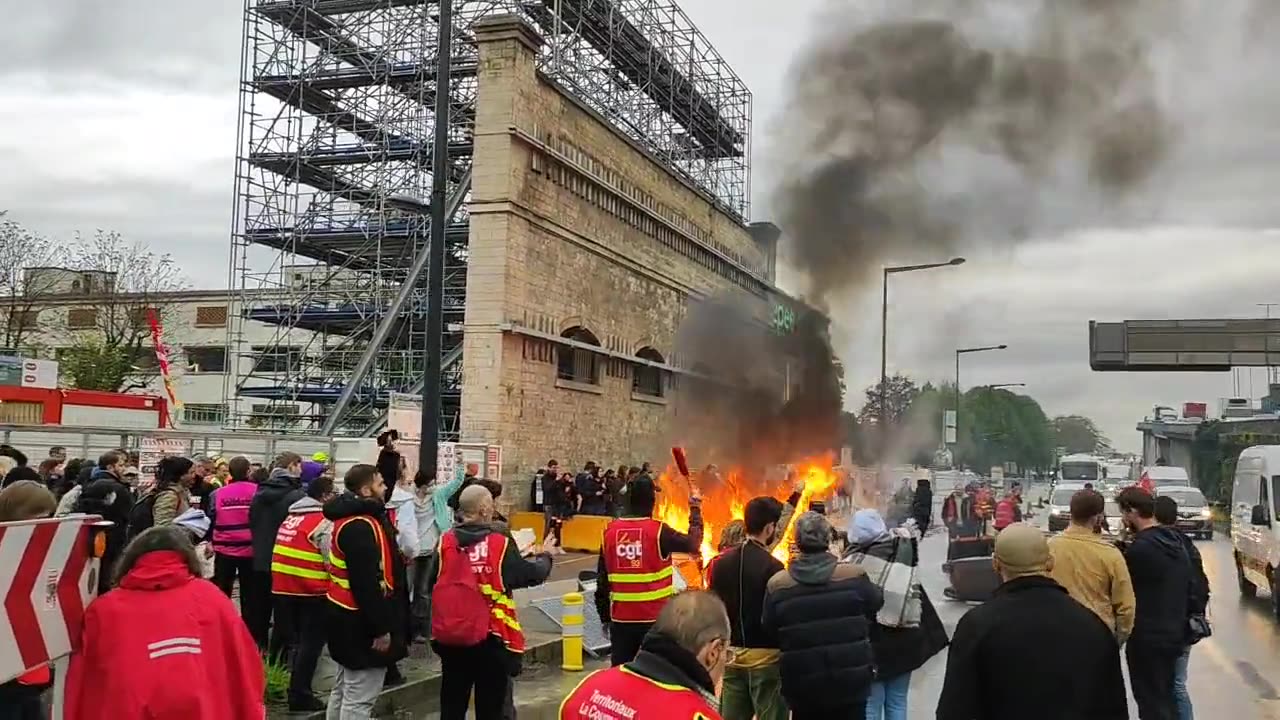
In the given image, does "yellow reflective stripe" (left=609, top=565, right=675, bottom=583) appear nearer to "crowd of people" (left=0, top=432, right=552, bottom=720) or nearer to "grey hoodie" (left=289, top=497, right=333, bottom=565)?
"crowd of people" (left=0, top=432, right=552, bottom=720)

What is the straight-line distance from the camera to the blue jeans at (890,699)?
619 cm

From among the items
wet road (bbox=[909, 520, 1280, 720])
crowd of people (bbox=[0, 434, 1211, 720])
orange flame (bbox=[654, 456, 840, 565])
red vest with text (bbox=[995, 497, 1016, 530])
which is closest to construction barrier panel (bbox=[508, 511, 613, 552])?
orange flame (bbox=[654, 456, 840, 565])

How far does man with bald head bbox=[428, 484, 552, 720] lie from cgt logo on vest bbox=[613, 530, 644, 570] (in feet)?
1.92

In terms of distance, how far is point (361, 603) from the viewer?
5.93 meters

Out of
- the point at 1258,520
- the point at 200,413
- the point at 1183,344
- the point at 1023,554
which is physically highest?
the point at 1183,344

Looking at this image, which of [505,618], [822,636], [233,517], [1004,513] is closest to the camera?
[822,636]

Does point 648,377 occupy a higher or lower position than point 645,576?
higher

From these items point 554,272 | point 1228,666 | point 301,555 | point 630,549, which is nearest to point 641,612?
point 630,549

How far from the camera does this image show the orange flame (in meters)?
14.7

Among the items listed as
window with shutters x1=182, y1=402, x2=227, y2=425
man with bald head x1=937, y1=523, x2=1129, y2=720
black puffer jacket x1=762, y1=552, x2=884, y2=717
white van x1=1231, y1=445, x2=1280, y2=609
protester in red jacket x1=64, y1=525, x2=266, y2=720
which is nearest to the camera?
protester in red jacket x1=64, y1=525, x2=266, y2=720

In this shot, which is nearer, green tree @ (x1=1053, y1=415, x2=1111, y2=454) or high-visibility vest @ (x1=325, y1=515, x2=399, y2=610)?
high-visibility vest @ (x1=325, y1=515, x2=399, y2=610)

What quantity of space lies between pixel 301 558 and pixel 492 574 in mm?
1809

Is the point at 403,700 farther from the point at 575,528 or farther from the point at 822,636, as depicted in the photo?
the point at 575,528

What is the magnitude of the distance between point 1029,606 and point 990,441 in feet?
265
